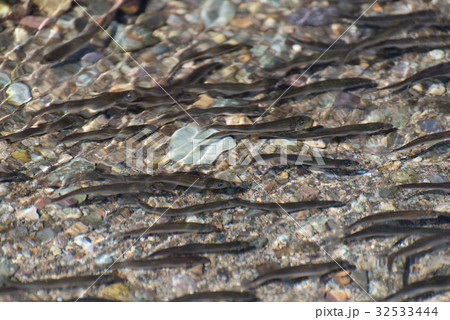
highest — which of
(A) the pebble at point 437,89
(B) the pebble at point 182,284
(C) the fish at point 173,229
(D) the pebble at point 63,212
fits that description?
(A) the pebble at point 437,89

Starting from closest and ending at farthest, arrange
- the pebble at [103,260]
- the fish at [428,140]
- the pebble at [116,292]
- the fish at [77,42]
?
1. the pebble at [116,292]
2. the pebble at [103,260]
3. the fish at [428,140]
4. the fish at [77,42]

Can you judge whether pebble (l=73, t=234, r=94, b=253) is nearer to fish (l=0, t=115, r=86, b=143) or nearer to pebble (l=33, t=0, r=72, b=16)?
fish (l=0, t=115, r=86, b=143)

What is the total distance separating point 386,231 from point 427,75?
6.88ft

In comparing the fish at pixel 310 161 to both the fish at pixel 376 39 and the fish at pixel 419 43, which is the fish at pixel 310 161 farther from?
the fish at pixel 419 43

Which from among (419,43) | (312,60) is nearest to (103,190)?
(312,60)

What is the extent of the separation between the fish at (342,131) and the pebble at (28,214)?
254 cm

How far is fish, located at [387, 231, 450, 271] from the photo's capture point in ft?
11.9

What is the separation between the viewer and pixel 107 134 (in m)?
4.71

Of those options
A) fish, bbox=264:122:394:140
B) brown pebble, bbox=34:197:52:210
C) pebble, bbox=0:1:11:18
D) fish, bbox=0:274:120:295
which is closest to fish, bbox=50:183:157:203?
brown pebble, bbox=34:197:52:210

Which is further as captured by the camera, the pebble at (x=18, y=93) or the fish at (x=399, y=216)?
the pebble at (x=18, y=93)

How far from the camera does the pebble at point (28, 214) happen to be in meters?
4.07

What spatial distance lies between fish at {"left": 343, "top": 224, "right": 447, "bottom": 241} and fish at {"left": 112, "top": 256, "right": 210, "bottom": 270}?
139 centimetres

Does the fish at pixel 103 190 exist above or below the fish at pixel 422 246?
above

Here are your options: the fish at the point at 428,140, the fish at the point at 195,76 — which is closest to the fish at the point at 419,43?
the fish at the point at 428,140
